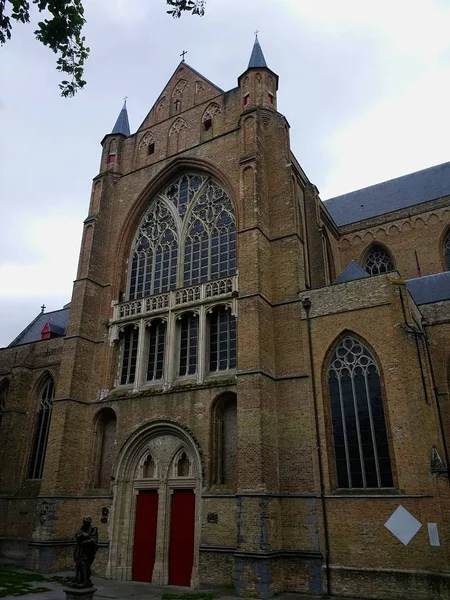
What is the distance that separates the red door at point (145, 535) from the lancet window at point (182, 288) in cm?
382

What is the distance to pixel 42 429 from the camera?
792 inches

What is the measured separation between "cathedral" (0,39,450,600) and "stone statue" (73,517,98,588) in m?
3.82

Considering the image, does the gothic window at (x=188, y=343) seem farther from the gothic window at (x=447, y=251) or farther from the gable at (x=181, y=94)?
the gothic window at (x=447, y=251)

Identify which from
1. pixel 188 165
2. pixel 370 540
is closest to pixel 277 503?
pixel 370 540

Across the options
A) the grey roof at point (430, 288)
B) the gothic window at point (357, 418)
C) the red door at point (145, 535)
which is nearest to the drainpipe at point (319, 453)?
the gothic window at point (357, 418)

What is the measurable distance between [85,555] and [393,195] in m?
24.5

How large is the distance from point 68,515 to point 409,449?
11214 mm

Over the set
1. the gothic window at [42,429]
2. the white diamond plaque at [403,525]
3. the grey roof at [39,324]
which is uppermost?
the grey roof at [39,324]

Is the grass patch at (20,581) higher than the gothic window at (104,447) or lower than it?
lower

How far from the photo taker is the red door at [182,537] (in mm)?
13742

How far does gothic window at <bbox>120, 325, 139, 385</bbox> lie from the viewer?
57.7ft

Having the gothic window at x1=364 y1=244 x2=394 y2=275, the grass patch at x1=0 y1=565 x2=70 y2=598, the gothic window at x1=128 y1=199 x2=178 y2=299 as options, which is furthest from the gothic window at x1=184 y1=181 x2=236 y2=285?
the grass patch at x1=0 y1=565 x2=70 y2=598

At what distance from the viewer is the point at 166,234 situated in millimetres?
19625

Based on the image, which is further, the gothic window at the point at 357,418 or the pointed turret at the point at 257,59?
the pointed turret at the point at 257,59
